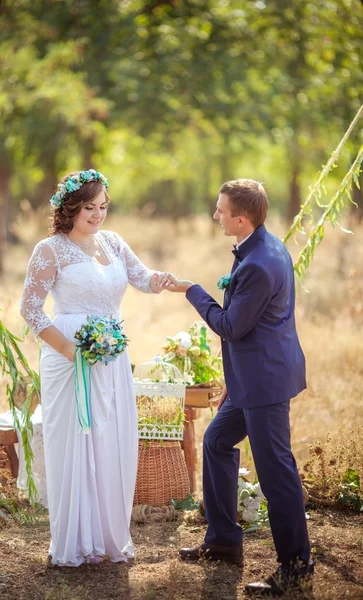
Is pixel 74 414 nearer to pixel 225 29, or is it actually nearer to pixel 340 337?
pixel 340 337

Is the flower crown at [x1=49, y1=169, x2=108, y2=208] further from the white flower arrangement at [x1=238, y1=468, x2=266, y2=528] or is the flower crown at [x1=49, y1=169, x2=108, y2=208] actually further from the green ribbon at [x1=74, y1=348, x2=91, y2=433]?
the white flower arrangement at [x1=238, y1=468, x2=266, y2=528]

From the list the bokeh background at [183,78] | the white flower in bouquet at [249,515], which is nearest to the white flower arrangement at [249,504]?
the white flower in bouquet at [249,515]

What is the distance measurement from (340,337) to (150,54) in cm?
921

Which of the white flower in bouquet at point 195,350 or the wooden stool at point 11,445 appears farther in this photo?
the white flower in bouquet at point 195,350

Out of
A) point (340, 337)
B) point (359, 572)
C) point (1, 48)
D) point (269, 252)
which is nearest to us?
point (269, 252)

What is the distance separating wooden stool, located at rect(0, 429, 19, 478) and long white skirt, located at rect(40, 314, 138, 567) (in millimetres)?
1472

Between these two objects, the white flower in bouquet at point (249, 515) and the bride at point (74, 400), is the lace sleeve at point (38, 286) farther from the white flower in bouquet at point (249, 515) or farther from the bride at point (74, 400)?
the white flower in bouquet at point (249, 515)

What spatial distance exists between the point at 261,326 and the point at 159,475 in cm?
216

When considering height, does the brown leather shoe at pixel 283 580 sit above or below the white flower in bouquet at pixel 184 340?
below

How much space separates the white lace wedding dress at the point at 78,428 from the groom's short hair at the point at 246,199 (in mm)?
885

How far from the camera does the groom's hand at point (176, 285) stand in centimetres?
431

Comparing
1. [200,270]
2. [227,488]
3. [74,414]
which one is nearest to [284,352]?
[227,488]

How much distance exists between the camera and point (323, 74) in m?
15.4

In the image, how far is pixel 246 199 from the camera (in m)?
3.96
